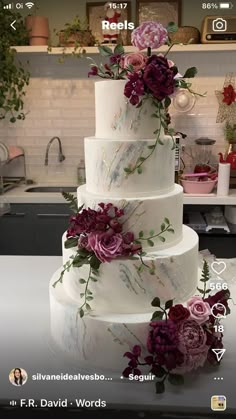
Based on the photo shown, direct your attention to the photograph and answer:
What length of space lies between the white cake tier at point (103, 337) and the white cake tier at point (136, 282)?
0.11ft

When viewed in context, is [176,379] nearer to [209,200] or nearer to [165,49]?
[209,200]

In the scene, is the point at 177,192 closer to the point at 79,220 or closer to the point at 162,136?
the point at 162,136

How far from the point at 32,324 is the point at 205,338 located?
439mm

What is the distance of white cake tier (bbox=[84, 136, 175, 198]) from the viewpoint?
0.99 meters

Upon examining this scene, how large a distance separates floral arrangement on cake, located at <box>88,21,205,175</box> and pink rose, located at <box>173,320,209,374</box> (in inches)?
14.6

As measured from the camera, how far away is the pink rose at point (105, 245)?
0.90 m

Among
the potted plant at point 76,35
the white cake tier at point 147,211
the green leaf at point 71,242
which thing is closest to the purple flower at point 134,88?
the white cake tier at point 147,211

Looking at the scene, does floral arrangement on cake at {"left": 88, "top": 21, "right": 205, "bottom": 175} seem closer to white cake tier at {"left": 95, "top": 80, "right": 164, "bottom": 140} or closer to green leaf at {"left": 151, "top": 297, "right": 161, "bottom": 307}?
white cake tier at {"left": 95, "top": 80, "right": 164, "bottom": 140}

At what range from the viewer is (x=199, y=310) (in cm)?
89

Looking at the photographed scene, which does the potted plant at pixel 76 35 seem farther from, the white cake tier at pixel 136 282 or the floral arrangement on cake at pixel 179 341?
the floral arrangement on cake at pixel 179 341

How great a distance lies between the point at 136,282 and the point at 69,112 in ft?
6.40

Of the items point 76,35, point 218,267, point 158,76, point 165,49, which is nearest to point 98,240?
point 158,76

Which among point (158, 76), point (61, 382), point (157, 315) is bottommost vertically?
point (61, 382)

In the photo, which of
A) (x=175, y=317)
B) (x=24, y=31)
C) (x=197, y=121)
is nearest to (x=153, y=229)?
(x=175, y=317)
